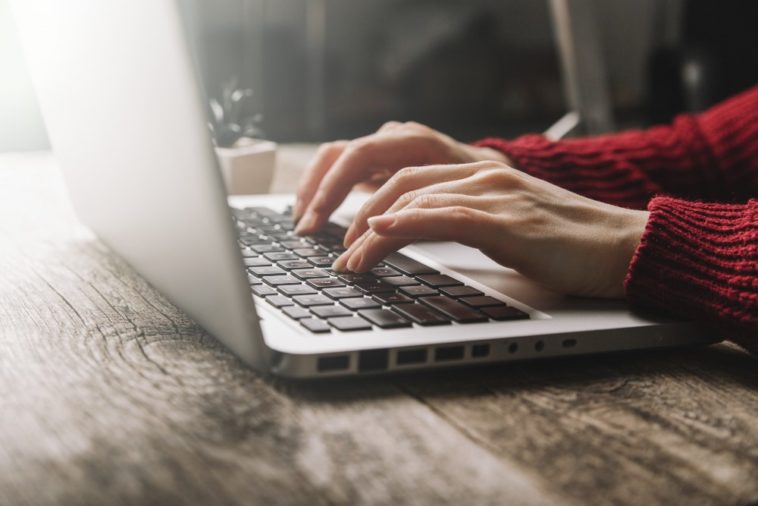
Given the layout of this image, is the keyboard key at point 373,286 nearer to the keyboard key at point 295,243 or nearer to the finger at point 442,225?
the finger at point 442,225

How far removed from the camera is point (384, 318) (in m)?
0.54

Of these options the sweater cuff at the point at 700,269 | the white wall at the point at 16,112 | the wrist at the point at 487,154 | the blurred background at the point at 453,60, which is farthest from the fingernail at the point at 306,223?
the blurred background at the point at 453,60

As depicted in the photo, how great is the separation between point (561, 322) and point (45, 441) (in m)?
0.32

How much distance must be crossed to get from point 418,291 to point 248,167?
489mm

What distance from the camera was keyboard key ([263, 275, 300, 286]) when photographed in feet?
2.06

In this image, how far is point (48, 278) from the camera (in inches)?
28.8

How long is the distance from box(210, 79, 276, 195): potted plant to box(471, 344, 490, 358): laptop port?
0.57 m

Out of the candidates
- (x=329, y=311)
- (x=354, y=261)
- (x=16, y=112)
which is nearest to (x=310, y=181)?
(x=354, y=261)

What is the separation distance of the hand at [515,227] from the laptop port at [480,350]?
109 millimetres

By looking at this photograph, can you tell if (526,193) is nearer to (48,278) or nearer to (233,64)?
(48,278)

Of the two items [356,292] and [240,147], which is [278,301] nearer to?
[356,292]

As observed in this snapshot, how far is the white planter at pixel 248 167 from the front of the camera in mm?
1041


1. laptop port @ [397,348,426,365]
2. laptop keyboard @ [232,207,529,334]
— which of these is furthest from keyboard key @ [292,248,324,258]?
laptop port @ [397,348,426,365]

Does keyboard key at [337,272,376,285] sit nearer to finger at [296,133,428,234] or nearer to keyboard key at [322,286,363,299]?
keyboard key at [322,286,363,299]
